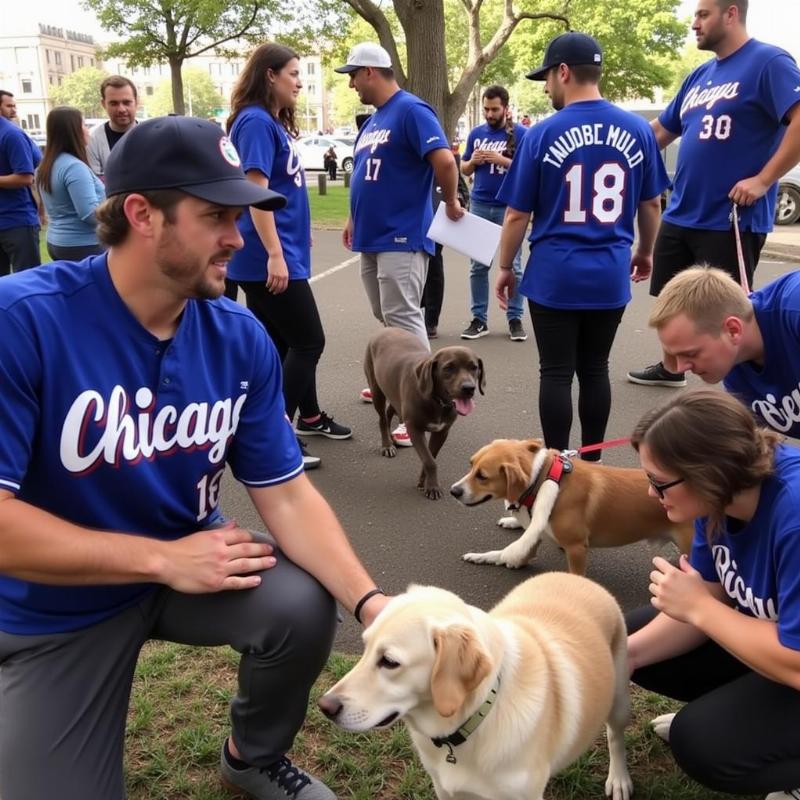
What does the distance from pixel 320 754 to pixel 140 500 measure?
1.13 m

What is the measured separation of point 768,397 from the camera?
2.76 m

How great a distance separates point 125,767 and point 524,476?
6.45ft

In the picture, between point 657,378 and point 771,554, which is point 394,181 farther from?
point 771,554

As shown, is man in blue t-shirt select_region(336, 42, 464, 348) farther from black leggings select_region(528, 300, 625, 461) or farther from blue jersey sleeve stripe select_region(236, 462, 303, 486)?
blue jersey sleeve stripe select_region(236, 462, 303, 486)

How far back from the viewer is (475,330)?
26.8 ft

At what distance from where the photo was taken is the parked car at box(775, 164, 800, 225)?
1675 centimetres

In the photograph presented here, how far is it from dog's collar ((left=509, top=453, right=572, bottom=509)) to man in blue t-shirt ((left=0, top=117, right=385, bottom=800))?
140 centimetres

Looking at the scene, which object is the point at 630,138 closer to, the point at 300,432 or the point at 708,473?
the point at 708,473

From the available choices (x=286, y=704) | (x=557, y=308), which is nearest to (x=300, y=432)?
(x=557, y=308)

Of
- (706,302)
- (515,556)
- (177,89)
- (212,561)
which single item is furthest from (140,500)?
(177,89)

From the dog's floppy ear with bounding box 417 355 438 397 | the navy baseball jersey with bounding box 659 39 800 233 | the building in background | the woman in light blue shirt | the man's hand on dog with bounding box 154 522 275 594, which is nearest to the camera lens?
the man's hand on dog with bounding box 154 522 275 594

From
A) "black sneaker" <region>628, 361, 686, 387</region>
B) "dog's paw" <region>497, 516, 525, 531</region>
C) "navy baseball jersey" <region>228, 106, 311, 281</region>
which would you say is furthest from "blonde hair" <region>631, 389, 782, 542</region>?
"black sneaker" <region>628, 361, 686, 387</region>

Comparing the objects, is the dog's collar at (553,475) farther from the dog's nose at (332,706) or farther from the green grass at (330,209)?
the green grass at (330,209)

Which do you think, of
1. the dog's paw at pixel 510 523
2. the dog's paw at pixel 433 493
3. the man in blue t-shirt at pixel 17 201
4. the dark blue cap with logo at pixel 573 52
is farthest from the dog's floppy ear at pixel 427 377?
the man in blue t-shirt at pixel 17 201
